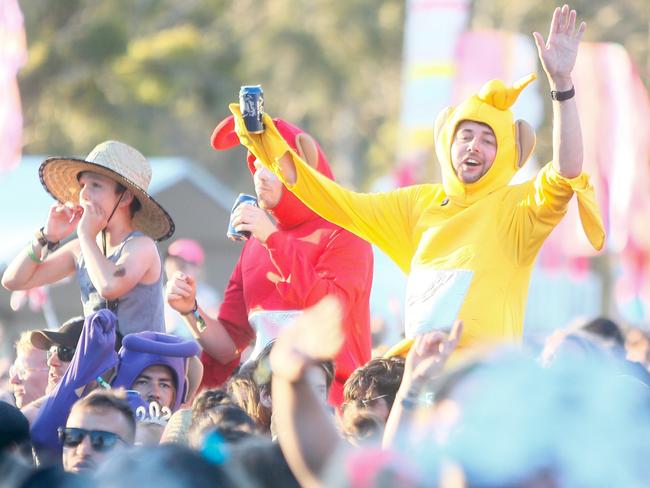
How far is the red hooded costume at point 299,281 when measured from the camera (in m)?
4.69

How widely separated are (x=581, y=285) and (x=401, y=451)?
20.7m

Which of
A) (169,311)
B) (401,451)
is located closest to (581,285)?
(169,311)

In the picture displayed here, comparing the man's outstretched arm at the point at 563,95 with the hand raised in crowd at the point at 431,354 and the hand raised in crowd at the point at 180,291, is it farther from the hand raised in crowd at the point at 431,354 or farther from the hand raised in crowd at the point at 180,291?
the hand raised in crowd at the point at 431,354

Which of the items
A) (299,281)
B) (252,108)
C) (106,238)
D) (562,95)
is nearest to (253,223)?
(299,281)

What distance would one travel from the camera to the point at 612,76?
16000 mm

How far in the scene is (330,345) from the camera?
2.06 meters

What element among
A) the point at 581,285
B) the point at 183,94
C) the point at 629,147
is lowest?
the point at 581,285

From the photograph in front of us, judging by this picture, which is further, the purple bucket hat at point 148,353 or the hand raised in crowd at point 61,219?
the hand raised in crowd at point 61,219

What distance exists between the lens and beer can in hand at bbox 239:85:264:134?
4.48 meters

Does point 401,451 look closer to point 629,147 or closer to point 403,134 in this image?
Result: point 629,147

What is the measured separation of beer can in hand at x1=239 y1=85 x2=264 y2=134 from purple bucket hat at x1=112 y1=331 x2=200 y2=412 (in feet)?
2.38

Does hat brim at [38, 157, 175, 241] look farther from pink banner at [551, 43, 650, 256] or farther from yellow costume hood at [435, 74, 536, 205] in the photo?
pink banner at [551, 43, 650, 256]

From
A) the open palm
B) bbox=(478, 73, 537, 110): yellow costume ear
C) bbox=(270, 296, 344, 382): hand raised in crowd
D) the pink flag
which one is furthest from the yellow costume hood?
the pink flag

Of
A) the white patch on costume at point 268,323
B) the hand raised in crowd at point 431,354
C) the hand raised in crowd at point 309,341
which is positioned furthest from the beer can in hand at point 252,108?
the hand raised in crowd at point 309,341
